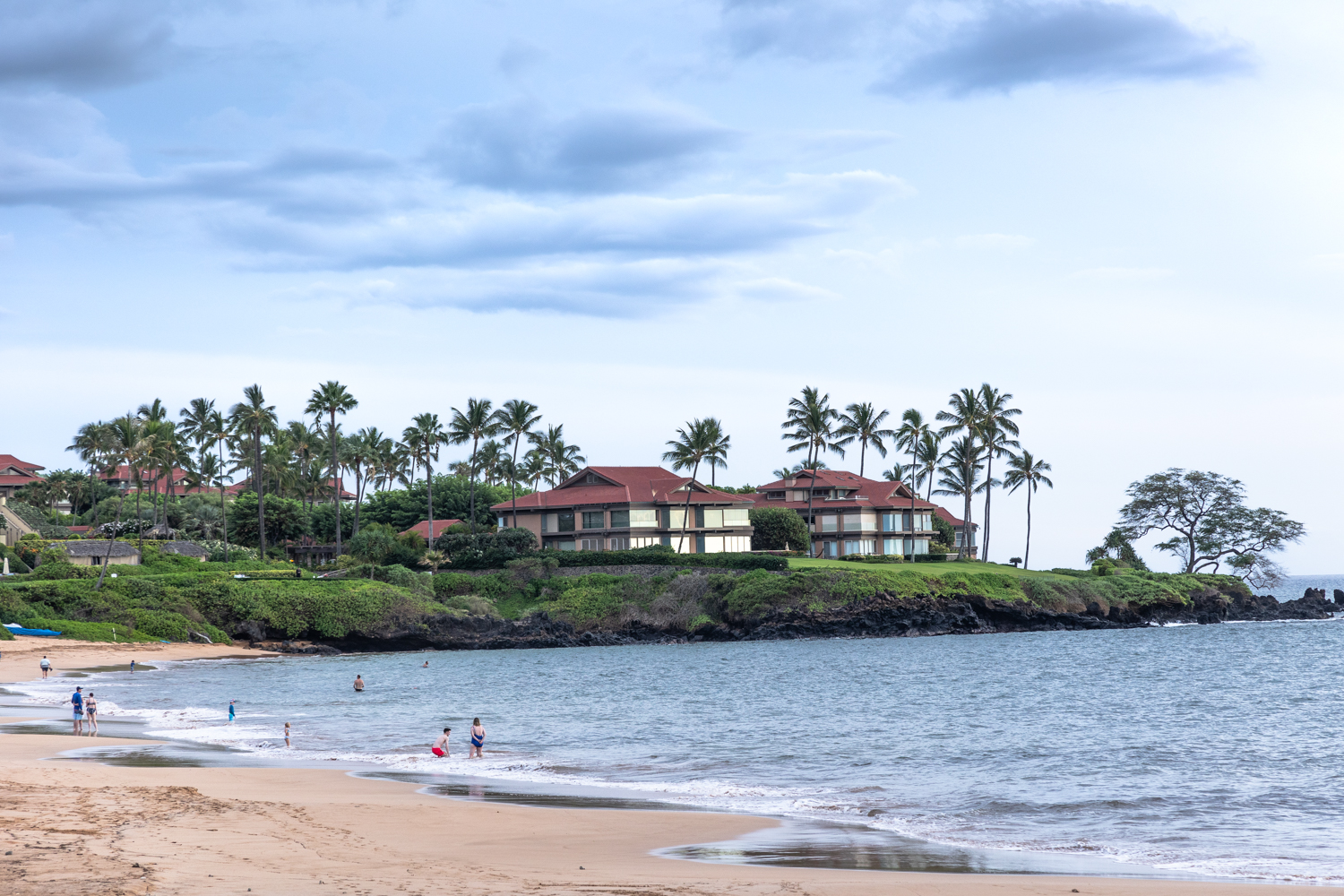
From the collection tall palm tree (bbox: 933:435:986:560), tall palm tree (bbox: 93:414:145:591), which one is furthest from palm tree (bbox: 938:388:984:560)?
tall palm tree (bbox: 93:414:145:591)

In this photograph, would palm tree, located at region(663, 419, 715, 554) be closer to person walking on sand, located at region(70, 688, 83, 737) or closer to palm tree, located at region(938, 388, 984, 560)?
palm tree, located at region(938, 388, 984, 560)

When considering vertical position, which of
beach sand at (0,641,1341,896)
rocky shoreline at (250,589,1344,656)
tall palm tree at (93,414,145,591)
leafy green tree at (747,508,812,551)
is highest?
tall palm tree at (93,414,145,591)

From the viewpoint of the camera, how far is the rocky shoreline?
282ft

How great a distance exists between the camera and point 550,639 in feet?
289

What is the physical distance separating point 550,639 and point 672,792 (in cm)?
6287

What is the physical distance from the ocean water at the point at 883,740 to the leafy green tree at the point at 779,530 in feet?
130

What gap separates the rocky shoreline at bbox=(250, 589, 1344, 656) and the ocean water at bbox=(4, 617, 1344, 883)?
1503 cm

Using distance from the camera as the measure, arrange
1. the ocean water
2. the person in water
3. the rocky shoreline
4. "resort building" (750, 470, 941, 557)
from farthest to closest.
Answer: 1. "resort building" (750, 470, 941, 557)
2. the rocky shoreline
3. the person in water
4. the ocean water

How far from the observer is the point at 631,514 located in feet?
334

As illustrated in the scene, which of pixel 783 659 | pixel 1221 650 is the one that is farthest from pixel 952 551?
pixel 783 659

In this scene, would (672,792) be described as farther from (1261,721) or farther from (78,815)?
(1261,721)

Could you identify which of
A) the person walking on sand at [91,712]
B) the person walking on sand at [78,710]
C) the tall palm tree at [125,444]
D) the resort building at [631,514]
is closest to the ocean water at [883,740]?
the person walking on sand at [91,712]

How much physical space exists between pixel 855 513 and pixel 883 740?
80.9 m

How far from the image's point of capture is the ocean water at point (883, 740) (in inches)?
813
